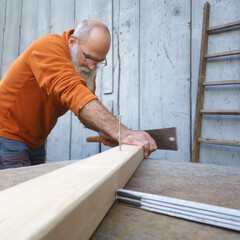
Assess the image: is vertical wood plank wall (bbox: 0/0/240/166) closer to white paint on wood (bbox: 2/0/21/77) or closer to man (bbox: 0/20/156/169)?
man (bbox: 0/20/156/169)

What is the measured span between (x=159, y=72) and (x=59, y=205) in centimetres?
193

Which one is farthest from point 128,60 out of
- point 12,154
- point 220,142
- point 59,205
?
point 59,205

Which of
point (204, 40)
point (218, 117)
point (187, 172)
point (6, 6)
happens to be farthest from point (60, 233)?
point (6, 6)

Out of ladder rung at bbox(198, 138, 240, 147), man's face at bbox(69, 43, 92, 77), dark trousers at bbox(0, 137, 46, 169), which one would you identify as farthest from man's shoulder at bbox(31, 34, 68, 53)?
ladder rung at bbox(198, 138, 240, 147)

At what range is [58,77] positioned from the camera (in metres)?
1.06

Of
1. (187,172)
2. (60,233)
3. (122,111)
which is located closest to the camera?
(60,233)

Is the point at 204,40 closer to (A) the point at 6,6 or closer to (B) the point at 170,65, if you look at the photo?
(B) the point at 170,65

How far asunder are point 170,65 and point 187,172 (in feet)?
4.61

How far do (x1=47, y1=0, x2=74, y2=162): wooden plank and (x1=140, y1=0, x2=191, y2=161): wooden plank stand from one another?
104 cm

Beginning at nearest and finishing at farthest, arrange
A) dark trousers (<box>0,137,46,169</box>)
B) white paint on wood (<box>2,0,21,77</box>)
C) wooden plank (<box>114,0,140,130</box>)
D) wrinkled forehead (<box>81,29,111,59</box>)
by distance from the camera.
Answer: dark trousers (<box>0,137,46,169</box>)
wrinkled forehead (<box>81,29,111,59</box>)
wooden plank (<box>114,0,140,130</box>)
white paint on wood (<box>2,0,21,77</box>)

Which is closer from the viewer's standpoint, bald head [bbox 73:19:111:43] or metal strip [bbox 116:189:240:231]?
metal strip [bbox 116:189:240:231]

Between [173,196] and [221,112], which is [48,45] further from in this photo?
[221,112]

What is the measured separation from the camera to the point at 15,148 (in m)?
1.30

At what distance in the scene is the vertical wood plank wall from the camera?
68.1 inches
